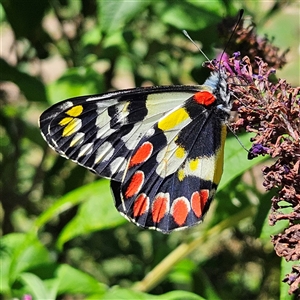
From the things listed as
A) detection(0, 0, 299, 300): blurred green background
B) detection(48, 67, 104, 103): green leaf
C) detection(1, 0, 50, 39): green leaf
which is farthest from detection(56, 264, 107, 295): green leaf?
detection(1, 0, 50, 39): green leaf

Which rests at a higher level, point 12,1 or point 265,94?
point 265,94

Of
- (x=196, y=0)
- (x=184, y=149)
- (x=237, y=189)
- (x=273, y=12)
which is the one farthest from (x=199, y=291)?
(x=273, y=12)

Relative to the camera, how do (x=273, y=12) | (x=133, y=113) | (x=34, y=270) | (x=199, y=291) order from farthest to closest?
(x=273, y=12) → (x=199, y=291) → (x=34, y=270) → (x=133, y=113)

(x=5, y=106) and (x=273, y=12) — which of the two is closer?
(x=273, y=12)

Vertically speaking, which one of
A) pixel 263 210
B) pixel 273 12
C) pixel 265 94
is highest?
pixel 265 94

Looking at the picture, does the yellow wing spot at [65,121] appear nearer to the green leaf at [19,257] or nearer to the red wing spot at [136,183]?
the red wing spot at [136,183]

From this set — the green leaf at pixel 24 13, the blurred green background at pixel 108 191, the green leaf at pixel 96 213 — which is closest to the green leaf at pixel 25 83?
the blurred green background at pixel 108 191

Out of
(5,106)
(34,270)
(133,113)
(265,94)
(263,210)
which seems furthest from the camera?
(5,106)

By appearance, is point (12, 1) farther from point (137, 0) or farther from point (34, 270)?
point (34, 270)
